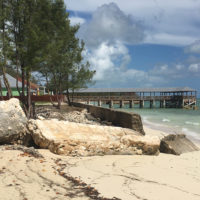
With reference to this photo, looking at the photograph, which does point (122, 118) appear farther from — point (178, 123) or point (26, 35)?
point (178, 123)

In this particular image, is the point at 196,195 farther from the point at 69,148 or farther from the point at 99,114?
the point at 99,114

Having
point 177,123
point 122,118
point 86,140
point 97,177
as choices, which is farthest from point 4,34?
point 177,123

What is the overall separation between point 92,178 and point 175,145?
540 cm

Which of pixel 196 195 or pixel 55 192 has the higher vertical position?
pixel 55 192

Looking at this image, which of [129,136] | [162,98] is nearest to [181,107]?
[162,98]

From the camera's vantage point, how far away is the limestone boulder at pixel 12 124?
697 centimetres

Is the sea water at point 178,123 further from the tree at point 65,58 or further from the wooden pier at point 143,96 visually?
the wooden pier at point 143,96

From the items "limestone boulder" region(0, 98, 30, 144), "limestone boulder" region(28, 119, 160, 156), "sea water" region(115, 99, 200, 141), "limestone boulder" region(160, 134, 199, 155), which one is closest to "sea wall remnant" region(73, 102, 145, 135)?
"limestone boulder" region(160, 134, 199, 155)

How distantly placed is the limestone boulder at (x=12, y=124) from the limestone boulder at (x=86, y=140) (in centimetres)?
29

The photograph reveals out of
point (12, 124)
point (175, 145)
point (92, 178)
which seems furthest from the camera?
point (175, 145)

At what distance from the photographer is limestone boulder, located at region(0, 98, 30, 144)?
22.9 feet

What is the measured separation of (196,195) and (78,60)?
25.1m

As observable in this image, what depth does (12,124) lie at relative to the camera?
7.11 metres

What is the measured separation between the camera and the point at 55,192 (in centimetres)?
405
